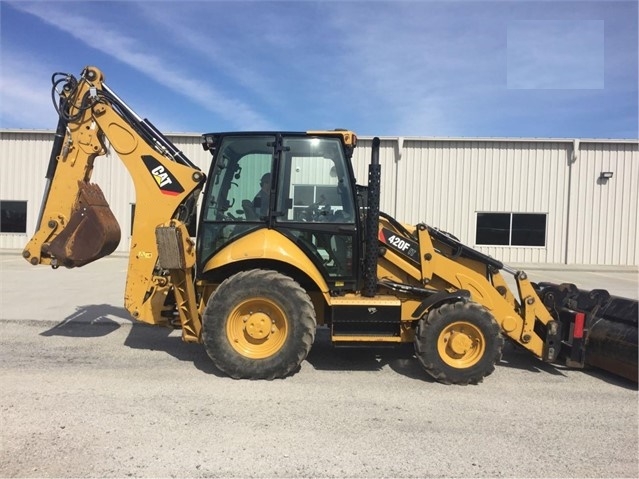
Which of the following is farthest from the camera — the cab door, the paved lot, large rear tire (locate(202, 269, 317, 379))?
the cab door

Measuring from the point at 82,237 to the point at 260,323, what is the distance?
7.19 ft

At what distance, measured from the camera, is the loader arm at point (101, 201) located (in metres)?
4.88

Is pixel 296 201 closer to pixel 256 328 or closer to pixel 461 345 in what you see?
pixel 256 328

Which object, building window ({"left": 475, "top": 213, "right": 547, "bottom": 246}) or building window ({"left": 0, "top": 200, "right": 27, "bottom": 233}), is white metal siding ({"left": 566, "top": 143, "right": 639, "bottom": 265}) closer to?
building window ({"left": 475, "top": 213, "right": 547, "bottom": 246})

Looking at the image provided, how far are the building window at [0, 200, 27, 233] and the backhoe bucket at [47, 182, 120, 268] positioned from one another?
15956 mm

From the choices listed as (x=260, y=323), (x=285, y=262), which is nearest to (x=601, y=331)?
(x=285, y=262)

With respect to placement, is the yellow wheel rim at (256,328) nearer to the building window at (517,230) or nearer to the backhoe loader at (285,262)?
the backhoe loader at (285,262)

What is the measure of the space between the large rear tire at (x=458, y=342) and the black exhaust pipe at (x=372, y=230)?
0.66 meters

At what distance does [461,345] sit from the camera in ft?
14.6

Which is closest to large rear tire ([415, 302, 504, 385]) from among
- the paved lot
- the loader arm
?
the paved lot

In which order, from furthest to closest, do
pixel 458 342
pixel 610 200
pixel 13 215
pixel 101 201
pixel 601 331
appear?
1. pixel 13 215
2. pixel 610 200
3. pixel 101 201
4. pixel 601 331
5. pixel 458 342

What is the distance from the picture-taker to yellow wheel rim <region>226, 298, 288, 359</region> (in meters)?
4.50

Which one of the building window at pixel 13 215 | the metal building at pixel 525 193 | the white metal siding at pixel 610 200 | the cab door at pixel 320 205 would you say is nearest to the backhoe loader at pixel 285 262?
the cab door at pixel 320 205

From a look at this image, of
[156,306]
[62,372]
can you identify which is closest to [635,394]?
[156,306]
